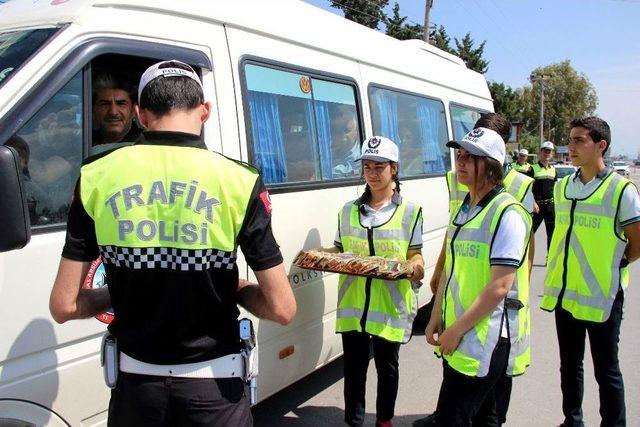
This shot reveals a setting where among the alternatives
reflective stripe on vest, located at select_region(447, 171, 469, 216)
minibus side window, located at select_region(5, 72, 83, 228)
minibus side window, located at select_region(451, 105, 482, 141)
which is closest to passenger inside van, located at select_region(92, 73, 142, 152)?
minibus side window, located at select_region(5, 72, 83, 228)

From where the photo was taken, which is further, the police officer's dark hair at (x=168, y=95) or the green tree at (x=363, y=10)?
the green tree at (x=363, y=10)

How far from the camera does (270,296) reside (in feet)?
6.08

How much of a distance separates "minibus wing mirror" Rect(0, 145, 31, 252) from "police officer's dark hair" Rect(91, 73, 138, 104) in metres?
1.05

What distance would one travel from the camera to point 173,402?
179cm

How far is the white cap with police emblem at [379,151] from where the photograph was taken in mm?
3457

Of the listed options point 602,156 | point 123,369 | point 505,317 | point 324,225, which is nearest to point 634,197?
point 602,156

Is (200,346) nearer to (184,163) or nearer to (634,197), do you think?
(184,163)

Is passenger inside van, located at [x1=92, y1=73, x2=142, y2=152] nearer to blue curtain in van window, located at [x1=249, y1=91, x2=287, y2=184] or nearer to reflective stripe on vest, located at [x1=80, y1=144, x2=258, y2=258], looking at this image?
blue curtain in van window, located at [x1=249, y1=91, x2=287, y2=184]

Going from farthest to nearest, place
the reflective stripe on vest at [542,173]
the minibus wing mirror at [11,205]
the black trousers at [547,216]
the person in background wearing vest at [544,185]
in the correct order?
the reflective stripe on vest at [542,173] → the person in background wearing vest at [544,185] → the black trousers at [547,216] → the minibus wing mirror at [11,205]

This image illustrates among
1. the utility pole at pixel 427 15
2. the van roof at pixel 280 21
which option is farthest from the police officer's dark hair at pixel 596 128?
the utility pole at pixel 427 15

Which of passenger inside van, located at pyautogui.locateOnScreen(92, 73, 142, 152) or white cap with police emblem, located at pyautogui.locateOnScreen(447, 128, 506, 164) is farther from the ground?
passenger inside van, located at pyautogui.locateOnScreen(92, 73, 142, 152)

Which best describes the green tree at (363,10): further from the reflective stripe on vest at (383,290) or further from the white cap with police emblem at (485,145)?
the white cap with police emblem at (485,145)

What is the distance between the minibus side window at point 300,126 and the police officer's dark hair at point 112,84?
640mm

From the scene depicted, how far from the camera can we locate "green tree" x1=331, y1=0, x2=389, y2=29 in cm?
2550
